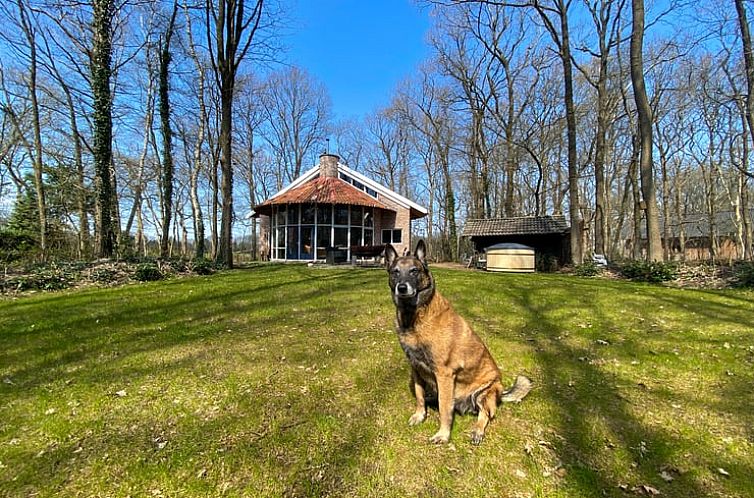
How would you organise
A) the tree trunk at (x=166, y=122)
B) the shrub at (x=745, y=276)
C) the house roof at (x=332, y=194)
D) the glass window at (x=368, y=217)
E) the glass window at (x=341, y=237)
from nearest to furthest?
the shrub at (x=745, y=276) → the tree trunk at (x=166, y=122) → the house roof at (x=332, y=194) → the glass window at (x=341, y=237) → the glass window at (x=368, y=217)

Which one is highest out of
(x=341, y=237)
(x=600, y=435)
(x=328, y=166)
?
(x=328, y=166)

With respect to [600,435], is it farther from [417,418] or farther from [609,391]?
[417,418]

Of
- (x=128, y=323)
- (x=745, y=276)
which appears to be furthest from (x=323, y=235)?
(x=745, y=276)

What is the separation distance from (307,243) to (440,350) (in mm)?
19201

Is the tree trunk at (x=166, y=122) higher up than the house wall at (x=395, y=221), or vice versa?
the tree trunk at (x=166, y=122)

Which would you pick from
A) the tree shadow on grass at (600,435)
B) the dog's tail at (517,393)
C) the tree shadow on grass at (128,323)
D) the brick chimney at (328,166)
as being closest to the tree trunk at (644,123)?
the tree shadow on grass at (600,435)

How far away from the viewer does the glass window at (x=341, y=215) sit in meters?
21.3

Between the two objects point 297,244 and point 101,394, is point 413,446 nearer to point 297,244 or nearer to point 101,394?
point 101,394

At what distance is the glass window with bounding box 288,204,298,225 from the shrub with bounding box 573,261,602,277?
15.4 metres

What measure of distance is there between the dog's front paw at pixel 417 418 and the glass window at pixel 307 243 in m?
18.7

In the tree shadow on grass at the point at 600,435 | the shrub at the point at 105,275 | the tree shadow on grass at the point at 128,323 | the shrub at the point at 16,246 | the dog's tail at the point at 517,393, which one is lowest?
the tree shadow on grass at the point at 600,435

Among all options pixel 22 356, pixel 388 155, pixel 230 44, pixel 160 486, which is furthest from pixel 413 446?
pixel 388 155

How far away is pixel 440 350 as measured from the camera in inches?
112

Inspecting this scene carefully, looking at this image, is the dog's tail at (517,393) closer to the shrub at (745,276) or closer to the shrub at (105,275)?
the shrub at (745,276)
